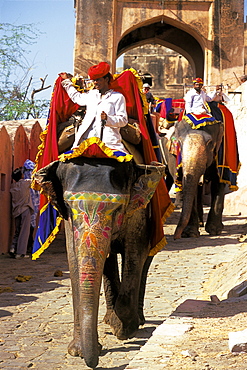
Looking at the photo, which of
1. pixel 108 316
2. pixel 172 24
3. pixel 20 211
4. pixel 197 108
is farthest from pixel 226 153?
pixel 172 24

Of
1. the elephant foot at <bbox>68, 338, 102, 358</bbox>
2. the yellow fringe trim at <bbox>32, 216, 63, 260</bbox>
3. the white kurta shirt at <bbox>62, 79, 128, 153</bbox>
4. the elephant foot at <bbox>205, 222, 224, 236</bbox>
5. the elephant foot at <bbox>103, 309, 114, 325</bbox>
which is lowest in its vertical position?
the elephant foot at <bbox>205, 222, 224, 236</bbox>

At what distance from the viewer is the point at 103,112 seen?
5.34 m

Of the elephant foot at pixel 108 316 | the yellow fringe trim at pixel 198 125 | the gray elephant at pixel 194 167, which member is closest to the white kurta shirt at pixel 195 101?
the yellow fringe trim at pixel 198 125

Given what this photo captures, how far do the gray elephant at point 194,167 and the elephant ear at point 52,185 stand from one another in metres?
6.31

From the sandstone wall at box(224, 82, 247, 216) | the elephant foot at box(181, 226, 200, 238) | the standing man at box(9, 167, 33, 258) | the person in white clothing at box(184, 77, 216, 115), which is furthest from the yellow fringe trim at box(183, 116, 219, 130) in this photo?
the sandstone wall at box(224, 82, 247, 216)

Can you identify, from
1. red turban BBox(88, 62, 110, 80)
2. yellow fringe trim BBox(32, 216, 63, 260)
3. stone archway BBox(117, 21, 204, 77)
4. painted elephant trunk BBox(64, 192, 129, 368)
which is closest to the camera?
painted elephant trunk BBox(64, 192, 129, 368)

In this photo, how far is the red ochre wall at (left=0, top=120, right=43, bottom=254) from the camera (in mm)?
12531

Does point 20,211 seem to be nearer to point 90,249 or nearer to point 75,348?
point 75,348

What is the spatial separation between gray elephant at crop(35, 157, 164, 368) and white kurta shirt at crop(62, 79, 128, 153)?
0.27 m

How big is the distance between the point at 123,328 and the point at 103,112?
169 centimetres

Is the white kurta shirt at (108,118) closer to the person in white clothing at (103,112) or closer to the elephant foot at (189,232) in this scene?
the person in white clothing at (103,112)

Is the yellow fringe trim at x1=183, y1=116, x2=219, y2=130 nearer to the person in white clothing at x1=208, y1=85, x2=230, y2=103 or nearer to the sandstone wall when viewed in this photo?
the person in white clothing at x1=208, y1=85, x2=230, y2=103

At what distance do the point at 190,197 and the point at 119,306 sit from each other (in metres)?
6.28

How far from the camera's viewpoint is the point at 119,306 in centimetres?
564
